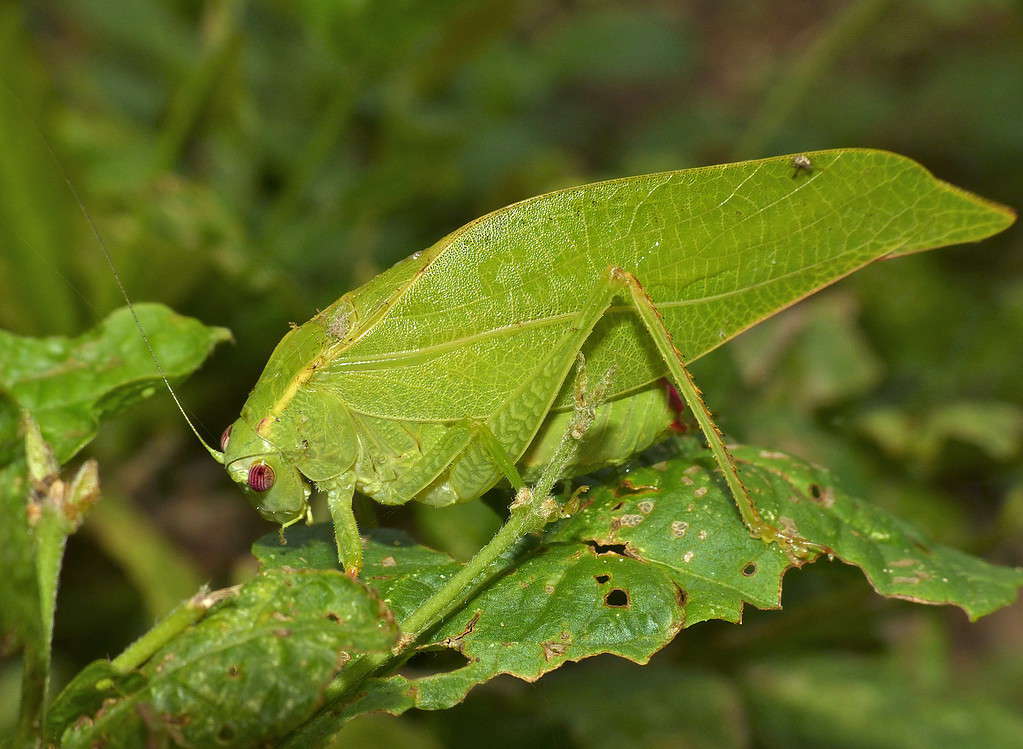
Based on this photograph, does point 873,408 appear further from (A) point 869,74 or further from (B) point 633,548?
(A) point 869,74

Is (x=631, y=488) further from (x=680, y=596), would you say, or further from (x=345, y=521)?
(x=345, y=521)

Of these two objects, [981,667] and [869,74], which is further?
[869,74]

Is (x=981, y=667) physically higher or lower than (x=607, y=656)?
lower

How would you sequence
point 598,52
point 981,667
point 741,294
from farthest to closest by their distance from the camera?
1. point 598,52
2. point 981,667
3. point 741,294

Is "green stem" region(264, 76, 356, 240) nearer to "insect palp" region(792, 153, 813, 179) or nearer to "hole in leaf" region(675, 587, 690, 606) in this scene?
"insect palp" region(792, 153, 813, 179)

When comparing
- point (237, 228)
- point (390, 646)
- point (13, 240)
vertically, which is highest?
point (13, 240)

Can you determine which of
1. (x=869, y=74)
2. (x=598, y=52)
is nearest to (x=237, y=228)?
(x=598, y=52)

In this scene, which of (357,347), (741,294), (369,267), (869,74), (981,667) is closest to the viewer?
(357,347)

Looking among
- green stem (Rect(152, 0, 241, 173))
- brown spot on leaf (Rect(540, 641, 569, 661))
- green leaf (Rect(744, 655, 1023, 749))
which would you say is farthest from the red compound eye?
green stem (Rect(152, 0, 241, 173))
